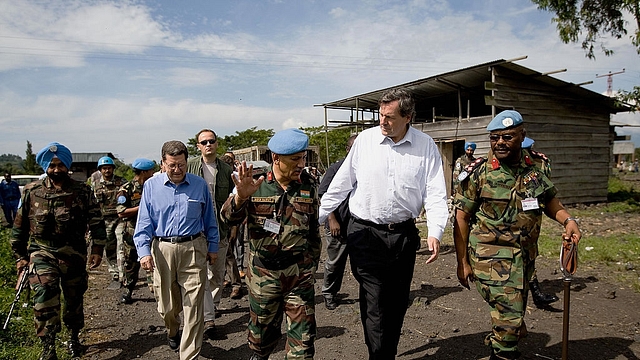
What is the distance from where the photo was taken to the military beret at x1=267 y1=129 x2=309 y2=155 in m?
3.07

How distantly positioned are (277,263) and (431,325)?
248 cm

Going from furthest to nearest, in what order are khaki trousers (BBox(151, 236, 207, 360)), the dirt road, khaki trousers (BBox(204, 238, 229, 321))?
khaki trousers (BBox(204, 238, 229, 321)), the dirt road, khaki trousers (BBox(151, 236, 207, 360))

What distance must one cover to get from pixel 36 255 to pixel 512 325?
4.16m

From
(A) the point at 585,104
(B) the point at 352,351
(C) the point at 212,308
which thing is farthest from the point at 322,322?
(A) the point at 585,104

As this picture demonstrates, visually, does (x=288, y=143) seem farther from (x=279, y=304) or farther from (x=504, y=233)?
(x=504, y=233)

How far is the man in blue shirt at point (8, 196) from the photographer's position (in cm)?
1217

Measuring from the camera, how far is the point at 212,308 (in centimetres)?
456

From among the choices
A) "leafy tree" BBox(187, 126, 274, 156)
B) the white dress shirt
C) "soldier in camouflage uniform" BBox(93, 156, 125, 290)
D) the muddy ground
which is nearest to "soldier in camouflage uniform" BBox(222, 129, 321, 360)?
the white dress shirt

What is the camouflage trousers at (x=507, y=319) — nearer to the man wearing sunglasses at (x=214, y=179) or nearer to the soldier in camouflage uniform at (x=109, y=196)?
the man wearing sunglasses at (x=214, y=179)

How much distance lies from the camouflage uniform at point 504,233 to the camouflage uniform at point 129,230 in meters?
4.33

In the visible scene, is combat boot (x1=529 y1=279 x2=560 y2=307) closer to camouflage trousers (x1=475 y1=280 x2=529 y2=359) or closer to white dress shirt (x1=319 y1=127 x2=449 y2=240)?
camouflage trousers (x1=475 y1=280 x2=529 y2=359)

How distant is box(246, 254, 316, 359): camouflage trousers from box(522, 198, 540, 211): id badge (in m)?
1.72

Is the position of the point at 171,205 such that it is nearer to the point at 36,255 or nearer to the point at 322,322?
the point at 36,255

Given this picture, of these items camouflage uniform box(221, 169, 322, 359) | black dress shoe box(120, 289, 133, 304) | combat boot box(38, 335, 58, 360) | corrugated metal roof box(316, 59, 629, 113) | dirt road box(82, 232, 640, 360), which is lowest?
dirt road box(82, 232, 640, 360)
